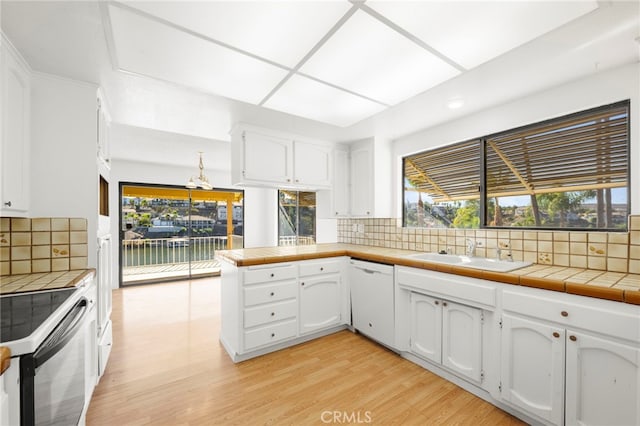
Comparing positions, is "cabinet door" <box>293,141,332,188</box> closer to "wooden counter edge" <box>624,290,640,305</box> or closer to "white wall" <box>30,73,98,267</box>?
"white wall" <box>30,73,98,267</box>

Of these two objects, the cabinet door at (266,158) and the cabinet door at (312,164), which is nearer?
the cabinet door at (266,158)

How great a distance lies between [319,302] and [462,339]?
4.30 ft

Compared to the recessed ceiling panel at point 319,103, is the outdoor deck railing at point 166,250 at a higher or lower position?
lower

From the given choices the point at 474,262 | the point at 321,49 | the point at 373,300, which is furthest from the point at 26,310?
the point at 474,262

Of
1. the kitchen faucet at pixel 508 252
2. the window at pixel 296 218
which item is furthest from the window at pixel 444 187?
the window at pixel 296 218

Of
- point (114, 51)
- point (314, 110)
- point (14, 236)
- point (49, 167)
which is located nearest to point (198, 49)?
point (114, 51)

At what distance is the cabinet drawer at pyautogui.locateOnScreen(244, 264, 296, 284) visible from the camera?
2371 mm

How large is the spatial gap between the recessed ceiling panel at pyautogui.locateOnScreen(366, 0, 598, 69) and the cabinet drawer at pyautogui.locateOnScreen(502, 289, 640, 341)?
138cm

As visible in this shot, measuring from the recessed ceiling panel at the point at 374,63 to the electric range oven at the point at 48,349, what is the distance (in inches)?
70.6

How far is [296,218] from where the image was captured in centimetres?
532

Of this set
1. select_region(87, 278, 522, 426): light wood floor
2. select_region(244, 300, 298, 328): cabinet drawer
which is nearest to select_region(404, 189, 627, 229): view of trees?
select_region(87, 278, 522, 426): light wood floor

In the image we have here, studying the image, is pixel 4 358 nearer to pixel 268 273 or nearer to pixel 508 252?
pixel 268 273

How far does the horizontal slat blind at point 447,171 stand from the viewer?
2.71 meters

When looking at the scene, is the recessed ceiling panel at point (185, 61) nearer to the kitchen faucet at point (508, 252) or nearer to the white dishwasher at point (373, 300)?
the white dishwasher at point (373, 300)
